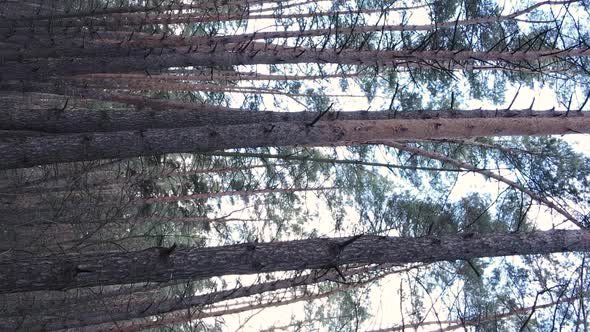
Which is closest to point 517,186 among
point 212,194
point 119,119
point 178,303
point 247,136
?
point 247,136

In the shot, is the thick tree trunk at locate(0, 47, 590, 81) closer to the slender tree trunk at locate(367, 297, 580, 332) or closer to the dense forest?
the dense forest

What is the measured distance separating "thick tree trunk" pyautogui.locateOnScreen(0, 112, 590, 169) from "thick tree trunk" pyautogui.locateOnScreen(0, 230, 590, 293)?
3.02 feet

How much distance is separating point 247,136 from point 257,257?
1.24 metres

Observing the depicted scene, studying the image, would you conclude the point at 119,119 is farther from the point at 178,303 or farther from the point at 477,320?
the point at 477,320

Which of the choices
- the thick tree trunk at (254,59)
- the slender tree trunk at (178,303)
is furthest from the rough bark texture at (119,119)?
the slender tree trunk at (178,303)

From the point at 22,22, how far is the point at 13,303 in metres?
4.49

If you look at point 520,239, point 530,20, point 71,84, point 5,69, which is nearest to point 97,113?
point 5,69

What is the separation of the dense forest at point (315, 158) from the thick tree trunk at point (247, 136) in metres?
0.02

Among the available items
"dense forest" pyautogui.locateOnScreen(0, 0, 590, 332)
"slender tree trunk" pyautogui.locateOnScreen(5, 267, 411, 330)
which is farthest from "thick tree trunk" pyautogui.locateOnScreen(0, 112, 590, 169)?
"slender tree trunk" pyautogui.locateOnScreen(5, 267, 411, 330)

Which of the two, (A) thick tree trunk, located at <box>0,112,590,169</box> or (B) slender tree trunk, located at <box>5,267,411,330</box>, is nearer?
(A) thick tree trunk, located at <box>0,112,590,169</box>

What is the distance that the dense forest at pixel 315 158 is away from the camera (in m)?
4.19

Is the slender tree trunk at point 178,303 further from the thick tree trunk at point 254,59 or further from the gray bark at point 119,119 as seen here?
the thick tree trunk at point 254,59

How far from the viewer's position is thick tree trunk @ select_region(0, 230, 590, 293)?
12.5ft

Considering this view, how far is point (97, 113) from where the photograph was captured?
580cm
